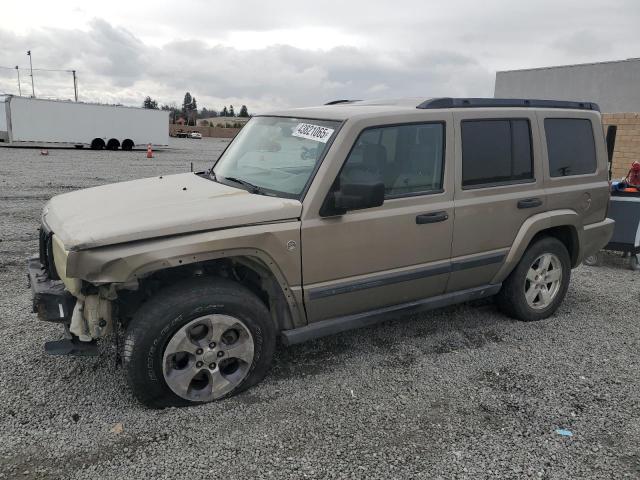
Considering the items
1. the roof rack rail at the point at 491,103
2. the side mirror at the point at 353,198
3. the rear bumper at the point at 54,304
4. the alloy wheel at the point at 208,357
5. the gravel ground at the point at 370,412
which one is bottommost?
the gravel ground at the point at 370,412

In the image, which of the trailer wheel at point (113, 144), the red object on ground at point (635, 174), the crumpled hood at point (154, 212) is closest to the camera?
the crumpled hood at point (154, 212)

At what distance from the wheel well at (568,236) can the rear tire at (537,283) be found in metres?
0.08

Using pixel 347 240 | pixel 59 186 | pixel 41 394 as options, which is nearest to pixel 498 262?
pixel 347 240

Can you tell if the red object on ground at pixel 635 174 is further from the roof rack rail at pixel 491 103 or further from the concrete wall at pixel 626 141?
the concrete wall at pixel 626 141

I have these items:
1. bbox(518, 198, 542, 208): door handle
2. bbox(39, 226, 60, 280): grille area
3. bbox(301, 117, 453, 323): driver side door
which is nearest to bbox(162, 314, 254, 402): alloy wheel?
bbox(301, 117, 453, 323): driver side door

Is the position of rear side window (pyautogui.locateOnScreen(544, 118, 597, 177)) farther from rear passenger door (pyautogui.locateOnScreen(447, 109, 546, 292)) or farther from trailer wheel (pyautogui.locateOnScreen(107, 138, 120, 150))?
trailer wheel (pyautogui.locateOnScreen(107, 138, 120, 150))

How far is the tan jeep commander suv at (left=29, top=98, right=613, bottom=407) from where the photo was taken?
3.04 metres

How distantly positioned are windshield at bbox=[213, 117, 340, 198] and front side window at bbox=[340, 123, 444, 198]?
24cm

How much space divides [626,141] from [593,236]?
28.5 feet

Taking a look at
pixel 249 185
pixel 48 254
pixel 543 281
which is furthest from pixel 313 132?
pixel 543 281

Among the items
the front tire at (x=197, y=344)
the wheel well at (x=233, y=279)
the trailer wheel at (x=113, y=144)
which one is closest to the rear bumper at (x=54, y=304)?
the wheel well at (x=233, y=279)

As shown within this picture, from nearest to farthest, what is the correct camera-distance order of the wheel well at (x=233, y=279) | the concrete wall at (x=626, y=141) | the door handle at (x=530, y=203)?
the wheel well at (x=233, y=279) → the door handle at (x=530, y=203) → the concrete wall at (x=626, y=141)

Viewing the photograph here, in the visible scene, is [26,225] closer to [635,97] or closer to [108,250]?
[108,250]

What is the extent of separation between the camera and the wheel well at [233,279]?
10.8ft
